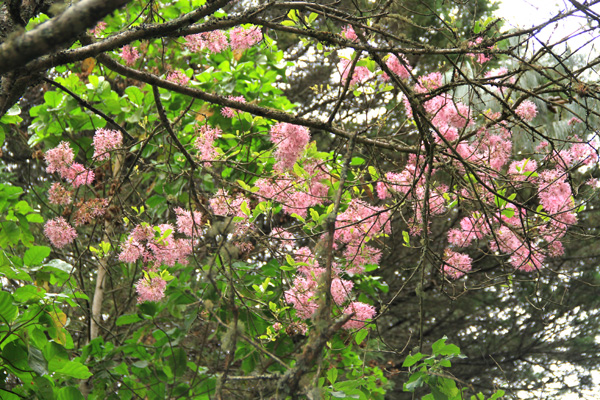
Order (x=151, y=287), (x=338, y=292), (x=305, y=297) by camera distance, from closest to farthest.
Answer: (x=305, y=297) → (x=338, y=292) → (x=151, y=287)

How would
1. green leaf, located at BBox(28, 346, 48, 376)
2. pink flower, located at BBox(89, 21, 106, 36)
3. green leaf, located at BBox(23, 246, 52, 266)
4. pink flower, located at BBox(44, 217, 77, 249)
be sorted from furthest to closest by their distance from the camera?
1. pink flower, located at BBox(89, 21, 106, 36)
2. pink flower, located at BBox(44, 217, 77, 249)
3. green leaf, located at BBox(23, 246, 52, 266)
4. green leaf, located at BBox(28, 346, 48, 376)

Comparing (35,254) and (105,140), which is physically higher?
(105,140)

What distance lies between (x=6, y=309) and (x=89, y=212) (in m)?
1.14

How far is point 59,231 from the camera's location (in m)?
3.16


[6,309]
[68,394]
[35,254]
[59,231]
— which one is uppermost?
[59,231]

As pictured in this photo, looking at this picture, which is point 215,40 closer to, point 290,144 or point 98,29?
point 98,29

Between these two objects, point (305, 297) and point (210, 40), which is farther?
point (210, 40)

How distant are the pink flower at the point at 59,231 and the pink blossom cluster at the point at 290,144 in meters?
1.38

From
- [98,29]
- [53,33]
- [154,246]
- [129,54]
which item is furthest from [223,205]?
[53,33]

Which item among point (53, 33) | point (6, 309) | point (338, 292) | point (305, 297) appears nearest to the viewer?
point (53, 33)

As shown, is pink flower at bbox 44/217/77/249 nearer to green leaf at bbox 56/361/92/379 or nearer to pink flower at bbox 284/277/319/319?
green leaf at bbox 56/361/92/379

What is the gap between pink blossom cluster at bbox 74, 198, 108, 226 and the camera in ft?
10.1

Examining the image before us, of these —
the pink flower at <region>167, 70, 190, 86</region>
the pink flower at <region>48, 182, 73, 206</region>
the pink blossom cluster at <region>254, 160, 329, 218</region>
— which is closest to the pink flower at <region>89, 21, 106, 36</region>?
the pink flower at <region>167, 70, 190, 86</region>

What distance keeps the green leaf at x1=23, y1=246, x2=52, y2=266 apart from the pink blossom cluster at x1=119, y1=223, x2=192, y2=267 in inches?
28.7
